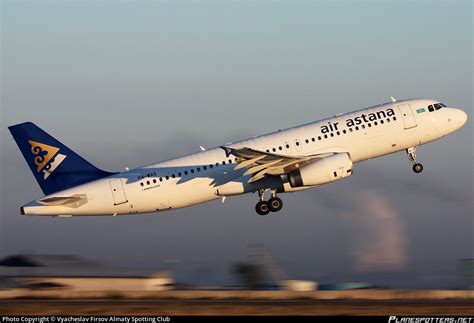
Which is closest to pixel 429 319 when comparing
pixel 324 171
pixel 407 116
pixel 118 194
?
pixel 324 171

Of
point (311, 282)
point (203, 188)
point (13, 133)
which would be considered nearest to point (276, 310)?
point (203, 188)

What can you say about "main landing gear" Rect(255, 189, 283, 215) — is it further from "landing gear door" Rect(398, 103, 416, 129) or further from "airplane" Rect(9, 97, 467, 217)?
"landing gear door" Rect(398, 103, 416, 129)

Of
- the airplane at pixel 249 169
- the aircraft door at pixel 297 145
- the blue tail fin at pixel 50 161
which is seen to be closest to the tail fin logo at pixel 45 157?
the blue tail fin at pixel 50 161

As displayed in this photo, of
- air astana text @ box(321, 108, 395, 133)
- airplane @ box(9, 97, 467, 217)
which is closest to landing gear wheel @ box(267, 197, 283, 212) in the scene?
airplane @ box(9, 97, 467, 217)

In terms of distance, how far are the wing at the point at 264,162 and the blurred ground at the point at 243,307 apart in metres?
9.16

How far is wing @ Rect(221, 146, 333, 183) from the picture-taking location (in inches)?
2260

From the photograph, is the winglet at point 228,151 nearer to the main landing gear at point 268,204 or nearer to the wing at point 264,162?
the wing at point 264,162

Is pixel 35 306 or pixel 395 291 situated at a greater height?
pixel 35 306

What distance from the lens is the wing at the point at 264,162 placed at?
2260 inches

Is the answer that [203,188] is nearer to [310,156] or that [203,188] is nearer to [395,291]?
[310,156]

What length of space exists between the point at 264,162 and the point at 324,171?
400cm

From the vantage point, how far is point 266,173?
60281 millimetres

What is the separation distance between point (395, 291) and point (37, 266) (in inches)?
1650

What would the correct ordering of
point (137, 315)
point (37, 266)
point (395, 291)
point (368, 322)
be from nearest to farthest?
point (368, 322) → point (137, 315) → point (395, 291) → point (37, 266)
